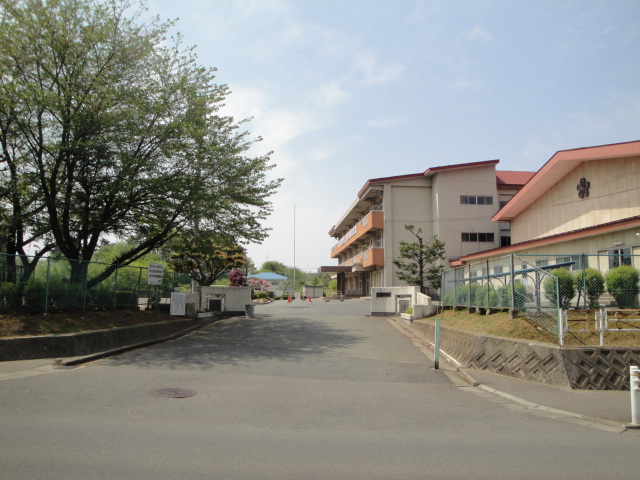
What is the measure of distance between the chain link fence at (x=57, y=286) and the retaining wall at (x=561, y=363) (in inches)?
460

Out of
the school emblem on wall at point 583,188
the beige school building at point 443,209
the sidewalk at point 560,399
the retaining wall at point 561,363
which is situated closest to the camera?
the sidewalk at point 560,399

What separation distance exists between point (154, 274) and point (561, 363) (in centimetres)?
1319

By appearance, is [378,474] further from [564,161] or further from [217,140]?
[564,161]

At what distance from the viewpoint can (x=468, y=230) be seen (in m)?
38.0

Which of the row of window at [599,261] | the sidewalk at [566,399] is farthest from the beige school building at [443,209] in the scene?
the sidewalk at [566,399]

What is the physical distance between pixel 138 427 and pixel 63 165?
500 inches

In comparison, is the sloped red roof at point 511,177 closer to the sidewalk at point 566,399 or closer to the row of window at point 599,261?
the row of window at point 599,261

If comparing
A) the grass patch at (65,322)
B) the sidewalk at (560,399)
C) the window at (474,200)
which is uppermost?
the window at (474,200)

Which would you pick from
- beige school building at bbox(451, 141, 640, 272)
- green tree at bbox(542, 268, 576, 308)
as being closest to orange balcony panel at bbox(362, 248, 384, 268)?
beige school building at bbox(451, 141, 640, 272)

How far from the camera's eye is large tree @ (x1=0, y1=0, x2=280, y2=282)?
13.9 m

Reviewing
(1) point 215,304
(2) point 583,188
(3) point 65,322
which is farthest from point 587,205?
(3) point 65,322

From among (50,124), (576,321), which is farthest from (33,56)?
(576,321)

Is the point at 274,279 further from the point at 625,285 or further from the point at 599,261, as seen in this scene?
the point at 625,285

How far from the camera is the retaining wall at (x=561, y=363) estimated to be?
9844mm
